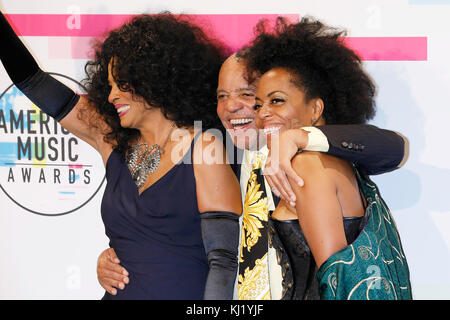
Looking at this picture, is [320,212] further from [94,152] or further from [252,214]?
[94,152]

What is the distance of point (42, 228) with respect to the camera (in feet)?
7.57

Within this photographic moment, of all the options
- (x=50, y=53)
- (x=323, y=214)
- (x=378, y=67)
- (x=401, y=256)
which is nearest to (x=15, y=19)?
(x=50, y=53)

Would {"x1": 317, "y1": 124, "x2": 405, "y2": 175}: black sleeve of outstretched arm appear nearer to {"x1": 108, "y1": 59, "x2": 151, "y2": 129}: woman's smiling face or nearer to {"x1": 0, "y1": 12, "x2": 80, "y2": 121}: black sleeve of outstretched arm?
{"x1": 108, "y1": 59, "x2": 151, "y2": 129}: woman's smiling face

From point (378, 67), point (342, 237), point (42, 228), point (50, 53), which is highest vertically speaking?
point (50, 53)

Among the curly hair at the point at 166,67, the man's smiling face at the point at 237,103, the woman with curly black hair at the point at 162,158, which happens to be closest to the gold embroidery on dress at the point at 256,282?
the woman with curly black hair at the point at 162,158

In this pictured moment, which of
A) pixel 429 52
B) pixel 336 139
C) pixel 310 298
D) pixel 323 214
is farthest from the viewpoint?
pixel 429 52

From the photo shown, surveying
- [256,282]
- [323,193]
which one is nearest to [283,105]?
[323,193]

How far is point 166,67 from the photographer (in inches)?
68.4

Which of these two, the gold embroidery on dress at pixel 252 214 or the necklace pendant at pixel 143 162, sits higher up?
the necklace pendant at pixel 143 162

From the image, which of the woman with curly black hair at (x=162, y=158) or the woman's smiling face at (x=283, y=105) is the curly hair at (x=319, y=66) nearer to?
the woman's smiling face at (x=283, y=105)

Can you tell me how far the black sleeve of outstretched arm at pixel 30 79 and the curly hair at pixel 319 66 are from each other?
73cm

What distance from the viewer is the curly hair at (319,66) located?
1.56 metres

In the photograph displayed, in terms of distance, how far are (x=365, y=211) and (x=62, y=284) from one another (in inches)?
60.9

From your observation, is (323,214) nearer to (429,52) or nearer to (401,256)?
(401,256)
